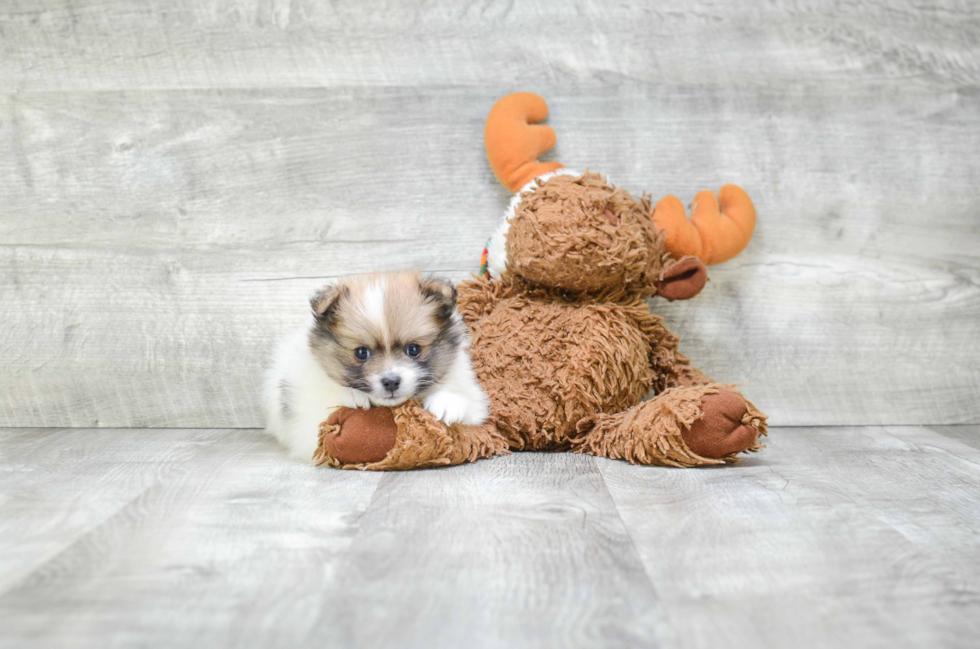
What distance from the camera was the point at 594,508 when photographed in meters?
1.32

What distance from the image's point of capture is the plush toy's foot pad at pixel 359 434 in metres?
1.59

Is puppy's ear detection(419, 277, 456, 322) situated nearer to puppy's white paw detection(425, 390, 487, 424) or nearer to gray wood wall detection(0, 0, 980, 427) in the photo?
puppy's white paw detection(425, 390, 487, 424)

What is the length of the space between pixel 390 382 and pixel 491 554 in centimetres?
54

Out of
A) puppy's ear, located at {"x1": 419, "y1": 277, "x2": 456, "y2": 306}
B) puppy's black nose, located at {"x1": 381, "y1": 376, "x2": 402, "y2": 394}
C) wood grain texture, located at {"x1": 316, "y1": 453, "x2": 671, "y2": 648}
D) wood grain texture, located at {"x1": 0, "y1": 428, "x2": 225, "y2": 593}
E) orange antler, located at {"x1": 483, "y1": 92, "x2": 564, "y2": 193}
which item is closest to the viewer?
wood grain texture, located at {"x1": 316, "y1": 453, "x2": 671, "y2": 648}

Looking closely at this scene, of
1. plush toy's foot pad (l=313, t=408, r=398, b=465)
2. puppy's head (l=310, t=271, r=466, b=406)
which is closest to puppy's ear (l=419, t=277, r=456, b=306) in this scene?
puppy's head (l=310, t=271, r=466, b=406)

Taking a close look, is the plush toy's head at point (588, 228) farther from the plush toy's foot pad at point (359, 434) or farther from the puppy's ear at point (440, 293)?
the plush toy's foot pad at point (359, 434)

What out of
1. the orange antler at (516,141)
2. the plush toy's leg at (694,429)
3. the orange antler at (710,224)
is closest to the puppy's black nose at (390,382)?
the plush toy's leg at (694,429)

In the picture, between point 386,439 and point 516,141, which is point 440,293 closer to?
point 386,439

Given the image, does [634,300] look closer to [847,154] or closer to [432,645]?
[847,154]

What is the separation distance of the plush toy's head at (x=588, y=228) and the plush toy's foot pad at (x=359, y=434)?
1.73 feet

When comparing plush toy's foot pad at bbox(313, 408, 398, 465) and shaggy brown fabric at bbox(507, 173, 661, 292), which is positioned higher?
shaggy brown fabric at bbox(507, 173, 661, 292)

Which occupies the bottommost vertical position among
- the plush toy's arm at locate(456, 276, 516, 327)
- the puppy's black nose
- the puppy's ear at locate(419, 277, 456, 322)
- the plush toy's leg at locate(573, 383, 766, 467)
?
the plush toy's leg at locate(573, 383, 766, 467)

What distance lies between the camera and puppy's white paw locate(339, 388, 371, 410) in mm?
1623

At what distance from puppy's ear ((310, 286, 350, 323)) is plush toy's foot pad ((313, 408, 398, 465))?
0.22m
